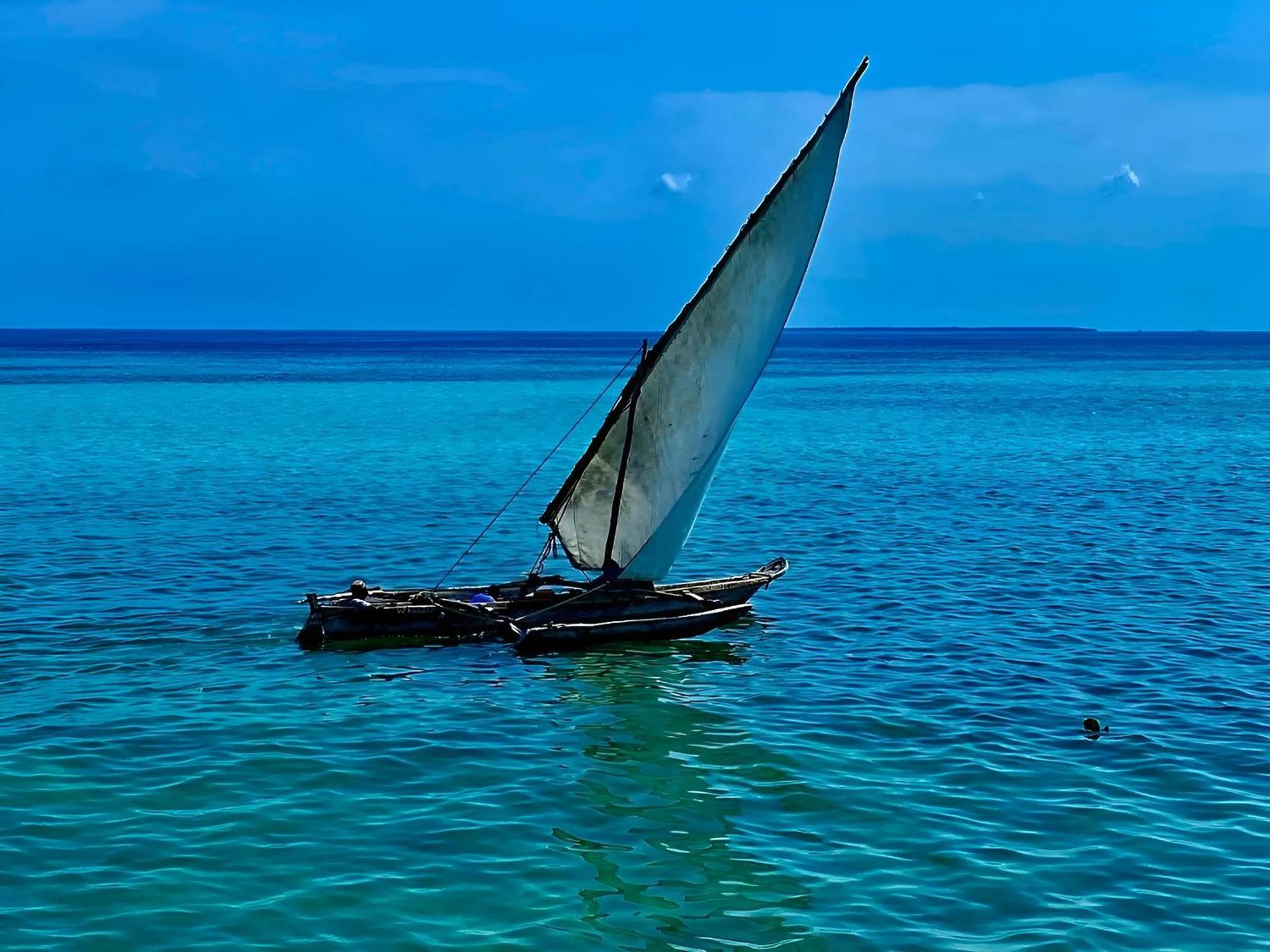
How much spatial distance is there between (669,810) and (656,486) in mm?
10402

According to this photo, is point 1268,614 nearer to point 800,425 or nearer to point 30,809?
point 30,809

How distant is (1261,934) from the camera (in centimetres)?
1377

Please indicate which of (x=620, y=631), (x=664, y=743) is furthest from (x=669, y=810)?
(x=620, y=631)

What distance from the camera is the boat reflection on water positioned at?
14.1 metres

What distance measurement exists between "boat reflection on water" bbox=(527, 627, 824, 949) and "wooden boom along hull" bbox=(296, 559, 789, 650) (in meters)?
0.90

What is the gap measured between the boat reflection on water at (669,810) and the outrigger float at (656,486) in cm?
133

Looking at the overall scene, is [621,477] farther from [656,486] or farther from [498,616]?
[498,616]

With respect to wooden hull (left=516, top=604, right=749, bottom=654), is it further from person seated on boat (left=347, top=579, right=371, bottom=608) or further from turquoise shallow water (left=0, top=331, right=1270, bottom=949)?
person seated on boat (left=347, top=579, right=371, bottom=608)

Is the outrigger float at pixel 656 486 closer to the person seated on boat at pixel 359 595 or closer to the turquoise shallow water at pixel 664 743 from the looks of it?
the person seated on boat at pixel 359 595

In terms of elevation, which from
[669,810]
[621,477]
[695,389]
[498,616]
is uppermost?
[695,389]

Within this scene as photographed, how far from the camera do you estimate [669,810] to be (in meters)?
17.2

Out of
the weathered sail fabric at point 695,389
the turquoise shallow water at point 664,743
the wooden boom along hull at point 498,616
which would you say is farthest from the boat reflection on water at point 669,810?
the weathered sail fabric at point 695,389

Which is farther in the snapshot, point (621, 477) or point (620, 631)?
point (621, 477)

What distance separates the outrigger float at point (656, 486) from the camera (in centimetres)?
2492
